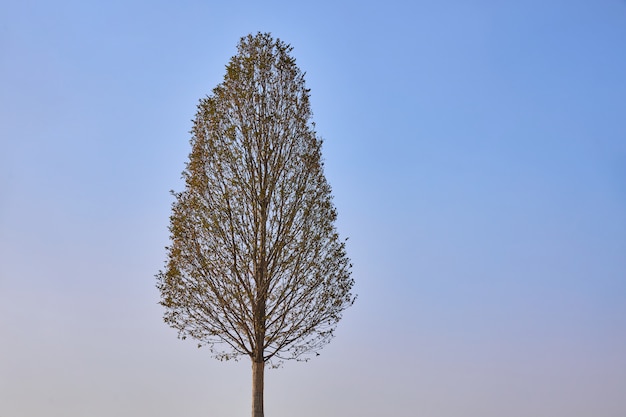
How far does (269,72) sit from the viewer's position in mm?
15109

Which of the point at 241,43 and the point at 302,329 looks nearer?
the point at 302,329

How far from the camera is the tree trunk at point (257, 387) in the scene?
13328 mm

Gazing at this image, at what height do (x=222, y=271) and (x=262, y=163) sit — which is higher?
(x=262, y=163)

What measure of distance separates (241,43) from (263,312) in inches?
251

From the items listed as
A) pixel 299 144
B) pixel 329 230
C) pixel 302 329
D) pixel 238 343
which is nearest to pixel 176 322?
pixel 238 343

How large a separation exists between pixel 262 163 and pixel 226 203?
1.25 meters

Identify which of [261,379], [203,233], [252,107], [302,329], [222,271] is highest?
[252,107]

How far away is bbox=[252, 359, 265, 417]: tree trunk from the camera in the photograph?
13328 millimetres

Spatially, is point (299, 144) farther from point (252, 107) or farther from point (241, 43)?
point (241, 43)

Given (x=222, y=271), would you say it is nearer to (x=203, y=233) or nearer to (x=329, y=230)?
(x=203, y=233)

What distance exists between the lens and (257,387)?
44.3 feet

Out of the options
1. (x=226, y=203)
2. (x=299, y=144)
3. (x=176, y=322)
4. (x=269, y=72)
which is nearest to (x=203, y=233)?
(x=226, y=203)

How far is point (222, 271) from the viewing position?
14125 mm

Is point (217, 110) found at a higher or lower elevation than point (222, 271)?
higher
